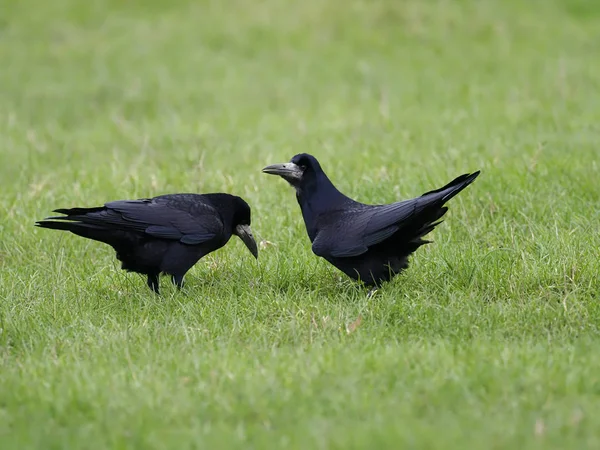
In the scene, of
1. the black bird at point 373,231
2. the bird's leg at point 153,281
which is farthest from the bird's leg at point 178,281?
the black bird at point 373,231

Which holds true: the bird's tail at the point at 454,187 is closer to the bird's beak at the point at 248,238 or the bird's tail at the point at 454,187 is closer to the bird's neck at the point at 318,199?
the bird's neck at the point at 318,199

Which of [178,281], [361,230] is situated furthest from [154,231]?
[361,230]

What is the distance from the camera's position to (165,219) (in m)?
6.21

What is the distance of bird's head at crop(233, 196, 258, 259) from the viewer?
6.59 meters

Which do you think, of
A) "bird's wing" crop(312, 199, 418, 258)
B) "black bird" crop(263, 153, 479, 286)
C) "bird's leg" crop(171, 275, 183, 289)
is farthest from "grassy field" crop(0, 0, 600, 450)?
"bird's wing" crop(312, 199, 418, 258)

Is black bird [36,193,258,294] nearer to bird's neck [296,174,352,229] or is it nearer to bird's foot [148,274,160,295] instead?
bird's foot [148,274,160,295]

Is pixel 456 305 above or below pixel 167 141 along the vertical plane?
below

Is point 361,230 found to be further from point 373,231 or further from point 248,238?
point 248,238

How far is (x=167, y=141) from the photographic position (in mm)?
10422

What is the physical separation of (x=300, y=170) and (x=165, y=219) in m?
1.00

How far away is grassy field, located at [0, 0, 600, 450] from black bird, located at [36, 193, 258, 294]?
19cm

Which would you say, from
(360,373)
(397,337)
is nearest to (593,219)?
(397,337)

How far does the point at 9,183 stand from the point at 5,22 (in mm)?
9319

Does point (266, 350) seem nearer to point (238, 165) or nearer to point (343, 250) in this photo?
point (343, 250)
